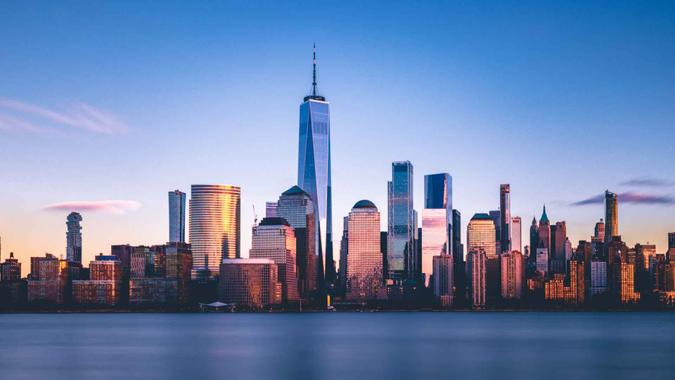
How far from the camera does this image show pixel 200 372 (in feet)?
333

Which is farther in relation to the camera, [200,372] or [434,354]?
[434,354]

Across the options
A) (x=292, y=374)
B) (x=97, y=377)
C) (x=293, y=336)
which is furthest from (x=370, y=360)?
(x=293, y=336)

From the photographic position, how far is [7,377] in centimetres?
9850

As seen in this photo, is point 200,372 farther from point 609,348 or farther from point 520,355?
point 609,348

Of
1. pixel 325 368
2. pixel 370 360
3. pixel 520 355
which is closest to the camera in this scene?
pixel 325 368

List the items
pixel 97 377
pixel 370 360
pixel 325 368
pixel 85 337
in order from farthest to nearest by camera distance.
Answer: pixel 85 337, pixel 370 360, pixel 325 368, pixel 97 377

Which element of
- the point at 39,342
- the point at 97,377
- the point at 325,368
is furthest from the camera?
the point at 39,342

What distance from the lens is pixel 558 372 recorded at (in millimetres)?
102000

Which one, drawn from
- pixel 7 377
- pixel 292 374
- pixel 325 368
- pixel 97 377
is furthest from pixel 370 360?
→ pixel 7 377

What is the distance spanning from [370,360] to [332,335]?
6426cm

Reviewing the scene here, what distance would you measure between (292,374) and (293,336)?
77823 millimetres

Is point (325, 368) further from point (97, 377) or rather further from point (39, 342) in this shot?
point (39, 342)

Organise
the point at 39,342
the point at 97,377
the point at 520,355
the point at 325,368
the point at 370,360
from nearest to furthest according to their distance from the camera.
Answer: the point at 97,377 → the point at 325,368 → the point at 370,360 → the point at 520,355 → the point at 39,342

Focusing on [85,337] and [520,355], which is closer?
[520,355]
